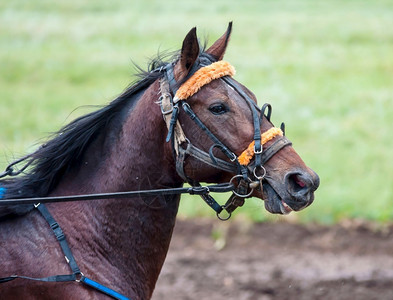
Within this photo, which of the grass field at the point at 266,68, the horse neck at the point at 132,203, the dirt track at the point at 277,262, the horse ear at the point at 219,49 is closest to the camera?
the horse neck at the point at 132,203

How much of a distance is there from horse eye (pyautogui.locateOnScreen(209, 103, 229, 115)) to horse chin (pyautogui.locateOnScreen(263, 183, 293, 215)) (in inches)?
19.2

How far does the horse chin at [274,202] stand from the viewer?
3.96 m

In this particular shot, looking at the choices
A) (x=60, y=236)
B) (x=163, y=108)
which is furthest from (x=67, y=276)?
(x=163, y=108)

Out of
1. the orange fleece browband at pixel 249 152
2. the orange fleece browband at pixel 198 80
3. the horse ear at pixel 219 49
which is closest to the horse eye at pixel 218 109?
the orange fleece browband at pixel 198 80

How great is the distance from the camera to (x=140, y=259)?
4207 millimetres

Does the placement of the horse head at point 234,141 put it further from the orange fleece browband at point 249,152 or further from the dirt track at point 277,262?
the dirt track at point 277,262

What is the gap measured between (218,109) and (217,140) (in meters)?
0.18

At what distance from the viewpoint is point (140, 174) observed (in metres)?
4.20

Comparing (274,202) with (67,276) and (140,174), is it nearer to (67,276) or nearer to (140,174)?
(140,174)

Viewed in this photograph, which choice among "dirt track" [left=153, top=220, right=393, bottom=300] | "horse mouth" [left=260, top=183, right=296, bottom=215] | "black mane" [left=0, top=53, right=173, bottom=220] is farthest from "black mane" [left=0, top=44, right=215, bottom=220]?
"dirt track" [left=153, top=220, right=393, bottom=300]

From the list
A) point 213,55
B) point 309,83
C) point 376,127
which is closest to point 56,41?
point 309,83

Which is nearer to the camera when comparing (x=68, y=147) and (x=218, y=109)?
(x=218, y=109)

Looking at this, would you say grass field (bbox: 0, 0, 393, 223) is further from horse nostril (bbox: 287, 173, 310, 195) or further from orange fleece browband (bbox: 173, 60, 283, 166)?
horse nostril (bbox: 287, 173, 310, 195)

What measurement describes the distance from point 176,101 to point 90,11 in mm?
19579
